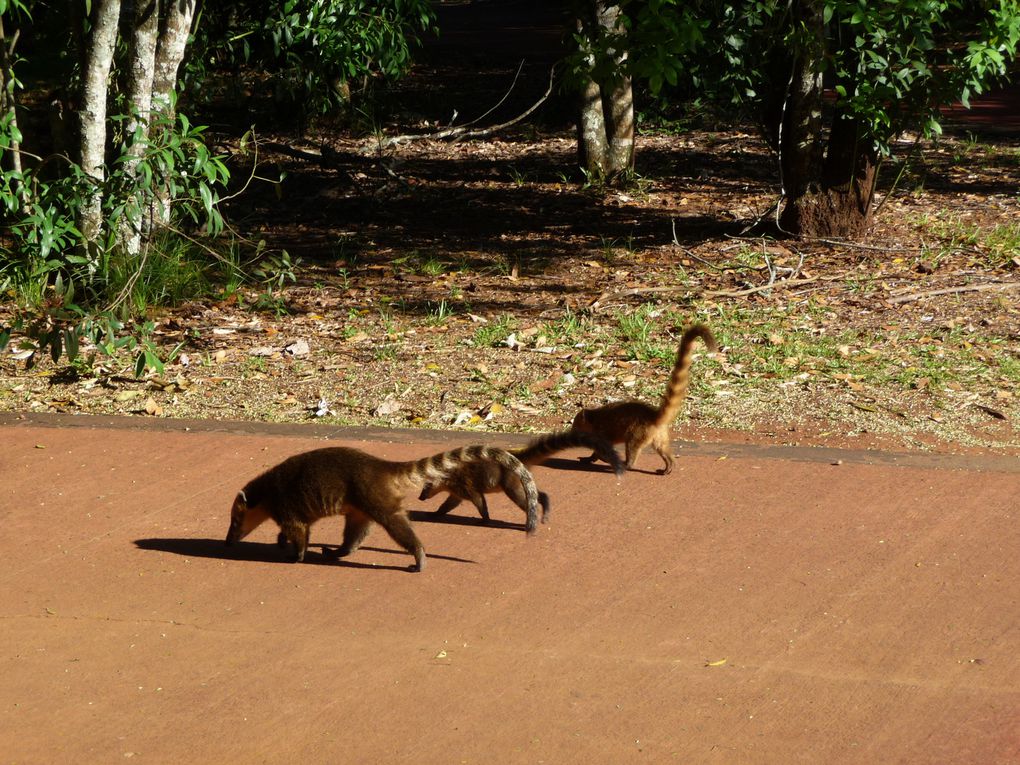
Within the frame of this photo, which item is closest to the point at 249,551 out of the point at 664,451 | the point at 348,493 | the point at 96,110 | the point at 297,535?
the point at 297,535

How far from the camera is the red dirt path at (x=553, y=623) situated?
386 cm

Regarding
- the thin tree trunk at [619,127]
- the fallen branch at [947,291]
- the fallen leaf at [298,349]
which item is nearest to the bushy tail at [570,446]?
the fallen leaf at [298,349]

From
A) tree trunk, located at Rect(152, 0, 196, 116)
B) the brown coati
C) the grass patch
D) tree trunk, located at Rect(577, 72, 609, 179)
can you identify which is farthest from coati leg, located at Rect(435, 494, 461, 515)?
tree trunk, located at Rect(577, 72, 609, 179)

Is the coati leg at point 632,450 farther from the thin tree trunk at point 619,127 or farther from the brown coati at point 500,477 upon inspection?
the thin tree trunk at point 619,127

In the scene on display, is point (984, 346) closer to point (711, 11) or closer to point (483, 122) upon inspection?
point (711, 11)

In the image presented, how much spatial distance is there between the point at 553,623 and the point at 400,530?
756mm

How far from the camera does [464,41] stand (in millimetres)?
23625

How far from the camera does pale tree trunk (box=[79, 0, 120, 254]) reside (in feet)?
28.6

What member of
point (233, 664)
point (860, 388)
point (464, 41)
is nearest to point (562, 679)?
point (233, 664)

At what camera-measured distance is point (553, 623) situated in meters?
4.59

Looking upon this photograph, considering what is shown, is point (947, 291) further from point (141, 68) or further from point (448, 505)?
point (141, 68)

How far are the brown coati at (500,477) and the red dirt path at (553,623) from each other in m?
0.15

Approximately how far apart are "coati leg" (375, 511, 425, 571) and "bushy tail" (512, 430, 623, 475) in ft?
2.93

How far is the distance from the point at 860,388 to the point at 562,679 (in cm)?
362
